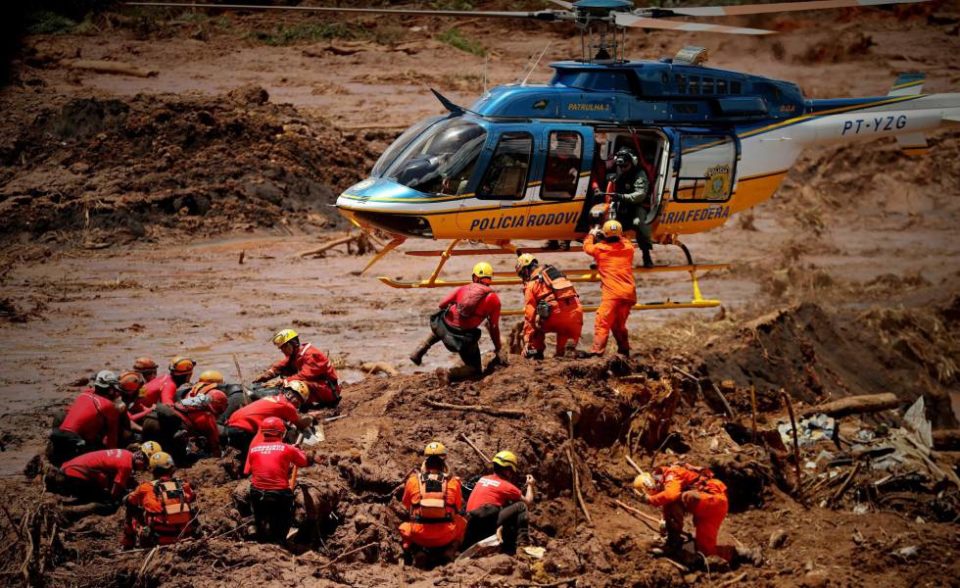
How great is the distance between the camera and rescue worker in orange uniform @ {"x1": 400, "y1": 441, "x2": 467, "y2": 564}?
10.5 m

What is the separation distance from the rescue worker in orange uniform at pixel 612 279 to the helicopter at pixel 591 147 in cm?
104

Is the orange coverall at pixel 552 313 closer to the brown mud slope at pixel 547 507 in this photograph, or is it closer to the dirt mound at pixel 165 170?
the brown mud slope at pixel 547 507

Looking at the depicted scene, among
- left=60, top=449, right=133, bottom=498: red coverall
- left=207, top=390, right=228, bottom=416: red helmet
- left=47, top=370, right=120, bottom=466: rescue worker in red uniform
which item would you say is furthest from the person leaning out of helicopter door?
left=60, top=449, right=133, bottom=498: red coverall

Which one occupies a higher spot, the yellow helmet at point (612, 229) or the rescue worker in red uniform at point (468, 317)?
the yellow helmet at point (612, 229)

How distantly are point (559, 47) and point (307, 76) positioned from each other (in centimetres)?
951

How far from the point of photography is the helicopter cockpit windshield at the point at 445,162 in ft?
47.3

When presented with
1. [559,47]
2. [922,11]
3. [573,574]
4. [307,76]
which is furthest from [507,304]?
[922,11]

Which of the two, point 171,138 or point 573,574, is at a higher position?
point 171,138

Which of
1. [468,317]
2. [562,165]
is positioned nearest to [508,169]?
[562,165]

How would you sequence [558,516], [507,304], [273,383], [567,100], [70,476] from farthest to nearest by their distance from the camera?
[507,304] → [567,100] → [273,383] → [558,516] → [70,476]

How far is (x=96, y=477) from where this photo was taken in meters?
11.4

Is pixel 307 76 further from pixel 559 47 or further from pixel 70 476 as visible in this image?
pixel 70 476

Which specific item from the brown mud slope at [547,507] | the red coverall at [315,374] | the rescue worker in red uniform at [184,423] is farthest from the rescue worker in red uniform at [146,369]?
the brown mud slope at [547,507]

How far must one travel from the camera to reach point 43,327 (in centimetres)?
1758
